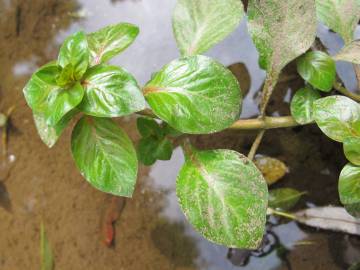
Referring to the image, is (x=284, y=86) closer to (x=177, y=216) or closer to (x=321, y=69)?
(x=321, y=69)

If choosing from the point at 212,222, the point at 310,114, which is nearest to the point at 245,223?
the point at 212,222

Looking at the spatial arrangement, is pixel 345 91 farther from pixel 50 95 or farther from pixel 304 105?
pixel 50 95

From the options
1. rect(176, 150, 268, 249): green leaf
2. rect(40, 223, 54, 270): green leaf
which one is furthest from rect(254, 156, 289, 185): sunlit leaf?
rect(40, 223, 54, 270): green leaf

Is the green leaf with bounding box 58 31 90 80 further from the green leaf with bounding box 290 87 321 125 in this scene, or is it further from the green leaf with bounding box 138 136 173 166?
the green leaf with bounding box 290 87 321 125

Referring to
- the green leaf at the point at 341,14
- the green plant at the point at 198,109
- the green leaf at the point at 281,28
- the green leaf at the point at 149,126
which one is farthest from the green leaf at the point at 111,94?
the green leaf at the point at 341,14

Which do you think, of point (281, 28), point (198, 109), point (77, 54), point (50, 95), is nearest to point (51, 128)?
point (50, 95)
